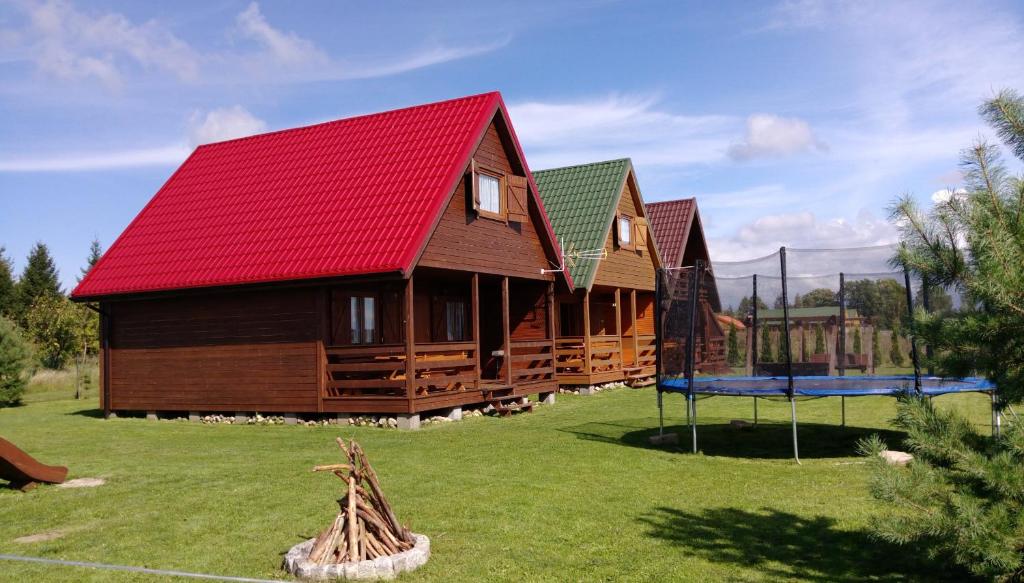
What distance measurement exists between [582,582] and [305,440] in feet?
30.5

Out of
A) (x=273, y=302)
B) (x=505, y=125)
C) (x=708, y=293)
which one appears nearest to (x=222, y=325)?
(x=273, y=302)

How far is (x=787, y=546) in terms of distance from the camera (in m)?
7.42

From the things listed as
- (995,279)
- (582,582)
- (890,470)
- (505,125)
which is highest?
(505,125)

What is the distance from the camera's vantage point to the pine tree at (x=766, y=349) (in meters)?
14.7

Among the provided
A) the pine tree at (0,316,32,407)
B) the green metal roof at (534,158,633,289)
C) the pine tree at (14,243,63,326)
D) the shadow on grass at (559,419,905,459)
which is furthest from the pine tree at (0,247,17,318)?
the shadow on grass at (559,419,905,459)

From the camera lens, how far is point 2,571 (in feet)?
23.2

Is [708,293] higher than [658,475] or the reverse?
higher

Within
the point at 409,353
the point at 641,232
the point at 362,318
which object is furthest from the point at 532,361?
the point at 641,232

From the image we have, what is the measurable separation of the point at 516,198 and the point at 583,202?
6891 mm

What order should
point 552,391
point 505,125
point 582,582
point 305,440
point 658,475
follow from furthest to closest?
point 552,391 < point 505,125 < point 305,440 < point 658,475 < point 582,582

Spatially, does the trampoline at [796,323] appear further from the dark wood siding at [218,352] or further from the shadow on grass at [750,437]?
the dark wood siding at [218,352]

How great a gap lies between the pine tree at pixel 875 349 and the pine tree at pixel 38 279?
47283 mm

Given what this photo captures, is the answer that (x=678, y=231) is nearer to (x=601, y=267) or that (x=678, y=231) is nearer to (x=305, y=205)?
(x=601, y=267)

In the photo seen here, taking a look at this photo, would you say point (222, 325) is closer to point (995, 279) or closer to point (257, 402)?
point (257, 402)
